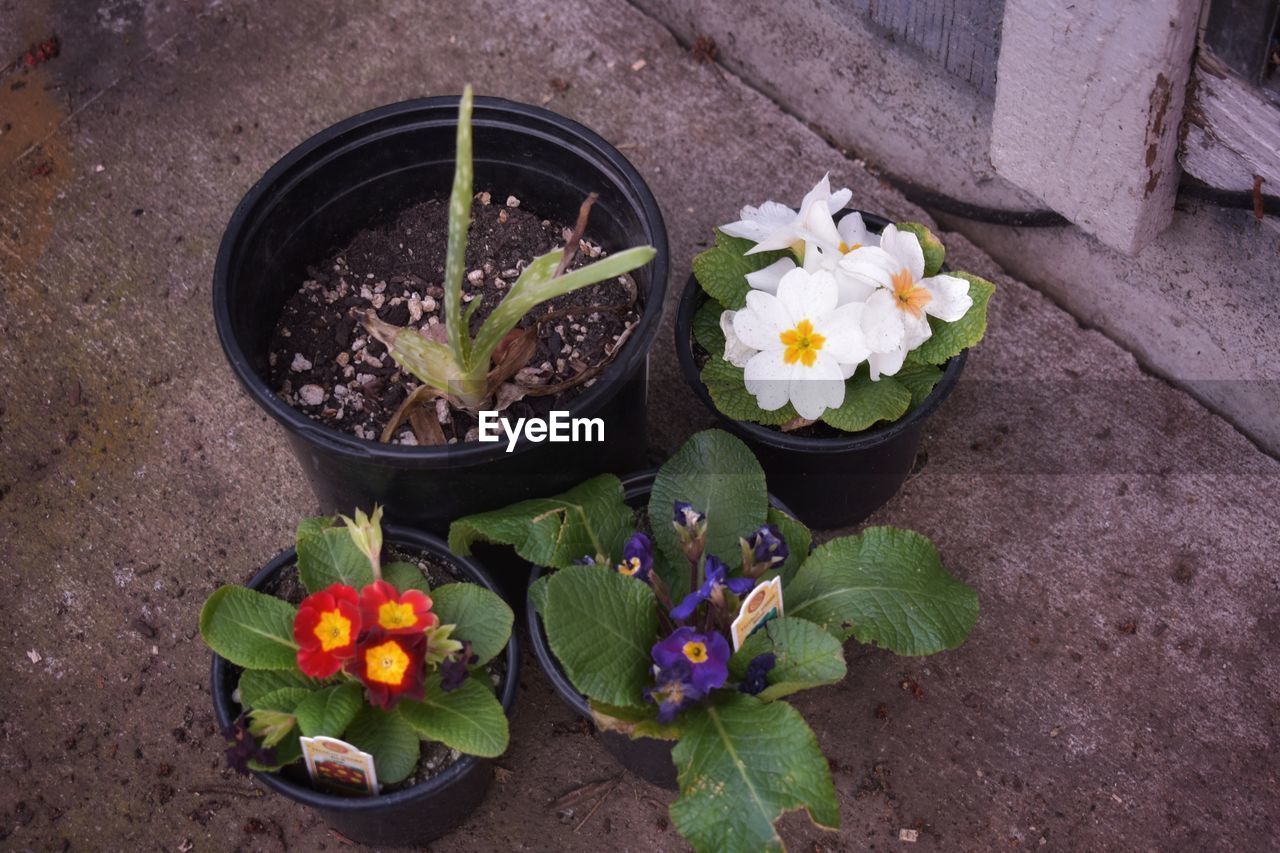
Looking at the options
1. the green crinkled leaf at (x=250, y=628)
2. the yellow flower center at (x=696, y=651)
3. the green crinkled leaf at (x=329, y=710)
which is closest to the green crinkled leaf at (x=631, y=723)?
the yellow flower center at (x=696, y=651)

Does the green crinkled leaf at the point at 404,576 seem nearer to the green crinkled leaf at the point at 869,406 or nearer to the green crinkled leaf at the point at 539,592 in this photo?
the green crinkled leaf at the point at 539,592

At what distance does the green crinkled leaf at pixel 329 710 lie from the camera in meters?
1.74

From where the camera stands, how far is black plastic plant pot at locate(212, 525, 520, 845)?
1817 mm

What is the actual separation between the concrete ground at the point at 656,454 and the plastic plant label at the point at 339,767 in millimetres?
325

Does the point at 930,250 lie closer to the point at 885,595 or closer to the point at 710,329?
the point at 710,329

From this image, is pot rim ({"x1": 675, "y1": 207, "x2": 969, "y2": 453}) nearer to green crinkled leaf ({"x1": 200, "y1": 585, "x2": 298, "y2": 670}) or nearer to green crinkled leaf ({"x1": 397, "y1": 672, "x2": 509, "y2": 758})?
green crinkled leaf ({"x1": 397, "y1": 672, "x2": 509, "y2": 758})

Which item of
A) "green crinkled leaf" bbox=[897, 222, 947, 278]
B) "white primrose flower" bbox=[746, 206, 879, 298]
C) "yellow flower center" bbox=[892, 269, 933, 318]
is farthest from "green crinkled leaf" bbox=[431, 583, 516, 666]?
"green crinkled leaf" bbox=[897, 222, 947, 278]

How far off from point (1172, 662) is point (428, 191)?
5.12 feet

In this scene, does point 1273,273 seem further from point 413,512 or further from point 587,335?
point 413,512

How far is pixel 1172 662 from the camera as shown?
225cm

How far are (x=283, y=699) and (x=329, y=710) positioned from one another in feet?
0.31

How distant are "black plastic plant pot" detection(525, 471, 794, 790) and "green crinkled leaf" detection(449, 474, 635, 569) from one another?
0.08m

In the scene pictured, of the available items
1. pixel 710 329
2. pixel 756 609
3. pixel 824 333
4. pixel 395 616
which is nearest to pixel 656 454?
pixel 710 329

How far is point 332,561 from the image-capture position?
6.30 feet
